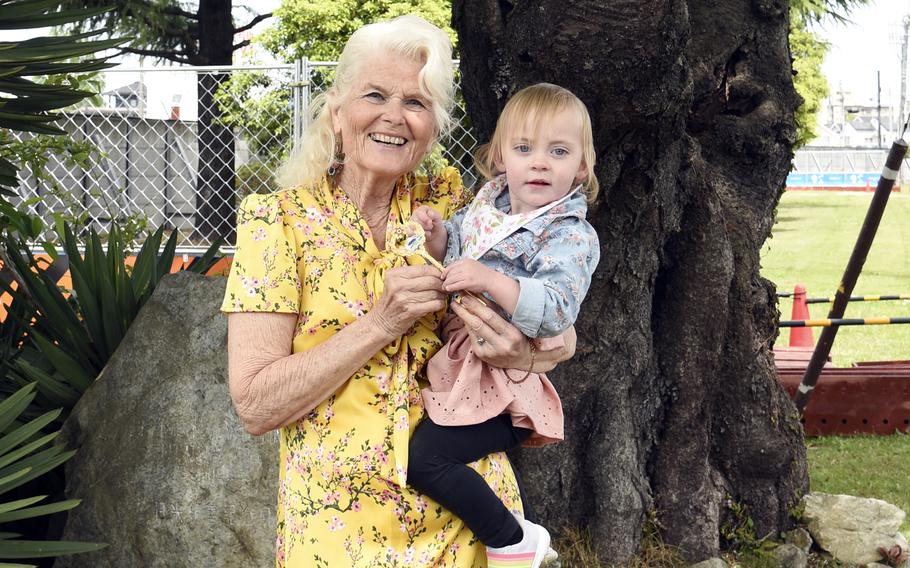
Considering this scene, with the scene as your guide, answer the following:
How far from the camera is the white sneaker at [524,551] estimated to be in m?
2.16

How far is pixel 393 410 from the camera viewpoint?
2.08 metres

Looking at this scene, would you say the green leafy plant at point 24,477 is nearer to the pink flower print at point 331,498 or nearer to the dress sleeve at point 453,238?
the pink flower print at point 331,498

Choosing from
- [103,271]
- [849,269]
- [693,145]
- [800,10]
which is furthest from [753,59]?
[800,10]

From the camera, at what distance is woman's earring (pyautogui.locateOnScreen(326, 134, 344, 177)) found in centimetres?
225

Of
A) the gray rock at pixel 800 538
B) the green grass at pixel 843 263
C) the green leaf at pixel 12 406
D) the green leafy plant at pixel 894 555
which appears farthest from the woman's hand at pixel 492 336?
the green grass at pixel 843 263

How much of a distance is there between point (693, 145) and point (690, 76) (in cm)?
69

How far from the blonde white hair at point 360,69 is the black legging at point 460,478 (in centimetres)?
62

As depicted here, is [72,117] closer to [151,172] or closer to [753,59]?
[151,172]

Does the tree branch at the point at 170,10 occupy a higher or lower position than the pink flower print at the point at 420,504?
higher

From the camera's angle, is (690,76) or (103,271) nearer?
(690,76)

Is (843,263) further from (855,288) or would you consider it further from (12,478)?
(12,478)

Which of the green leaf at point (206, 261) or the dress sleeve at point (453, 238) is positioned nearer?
the dress sleeve at point (453, 238)

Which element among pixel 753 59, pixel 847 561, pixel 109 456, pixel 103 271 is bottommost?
pixel 847 561

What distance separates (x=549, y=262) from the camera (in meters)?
2.14
